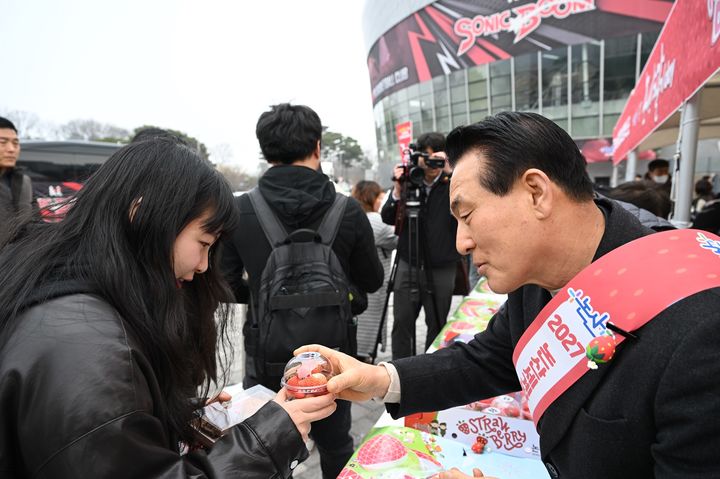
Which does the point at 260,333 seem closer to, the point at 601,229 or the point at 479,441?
the point at 479,441

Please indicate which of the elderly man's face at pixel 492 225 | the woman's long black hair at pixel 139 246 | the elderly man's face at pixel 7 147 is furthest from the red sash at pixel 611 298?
the elderly man's face at pixel 7 147

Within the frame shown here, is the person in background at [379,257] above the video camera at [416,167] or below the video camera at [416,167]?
below

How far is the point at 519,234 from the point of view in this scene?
3.75 ft

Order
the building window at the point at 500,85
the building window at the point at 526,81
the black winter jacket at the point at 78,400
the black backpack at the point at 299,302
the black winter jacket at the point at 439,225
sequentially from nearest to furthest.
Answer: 1. the black winter jacket at the point at 78,400
2. the black backpack at the point at 299,302
3. the black winter jacket at the point at 439,225
4. the building window at the point at 526,81
5. the building window at the point at 500,85

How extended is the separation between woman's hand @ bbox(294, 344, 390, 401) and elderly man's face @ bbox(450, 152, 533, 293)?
1.82 feet

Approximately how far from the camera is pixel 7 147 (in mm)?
3719

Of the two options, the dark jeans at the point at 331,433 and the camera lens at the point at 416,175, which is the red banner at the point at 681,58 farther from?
the dark jeans at the point at 331,433

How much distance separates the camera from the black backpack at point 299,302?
1868mm

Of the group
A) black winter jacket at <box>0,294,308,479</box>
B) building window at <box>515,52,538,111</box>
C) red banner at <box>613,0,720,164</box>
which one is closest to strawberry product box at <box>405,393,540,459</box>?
black winter jacket at <box>0,294,308,479</box>

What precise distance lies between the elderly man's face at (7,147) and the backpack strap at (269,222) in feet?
9.95

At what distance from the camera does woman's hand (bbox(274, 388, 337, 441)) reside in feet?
3.67

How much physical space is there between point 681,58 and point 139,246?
3.76 metres

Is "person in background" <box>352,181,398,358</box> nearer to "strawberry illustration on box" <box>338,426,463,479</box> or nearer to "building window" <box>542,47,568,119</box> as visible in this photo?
"strawberry illustration on box" <box>338,426,463,479</box>

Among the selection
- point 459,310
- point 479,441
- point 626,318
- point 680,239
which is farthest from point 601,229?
point 459,310
